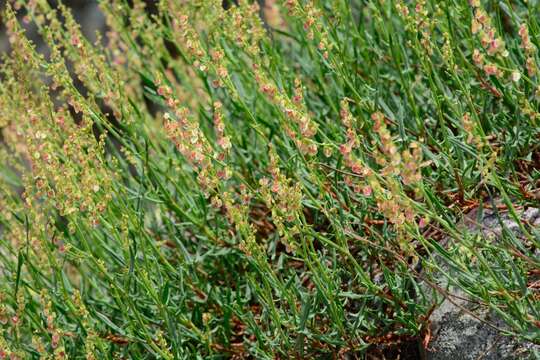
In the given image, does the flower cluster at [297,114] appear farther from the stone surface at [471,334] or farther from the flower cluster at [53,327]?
the flower cluster at [53,327]

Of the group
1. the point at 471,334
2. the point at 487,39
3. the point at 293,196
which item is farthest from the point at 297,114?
the point at 471,334

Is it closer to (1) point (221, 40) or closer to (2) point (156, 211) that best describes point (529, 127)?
(1) point (221, 40)

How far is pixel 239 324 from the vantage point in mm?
2271

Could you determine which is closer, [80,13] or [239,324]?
[239,324]

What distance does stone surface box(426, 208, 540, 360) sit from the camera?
177 cm

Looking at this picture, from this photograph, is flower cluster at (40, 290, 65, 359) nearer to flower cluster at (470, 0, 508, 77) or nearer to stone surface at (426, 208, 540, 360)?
stone surface at (426, 208, 540, 360)

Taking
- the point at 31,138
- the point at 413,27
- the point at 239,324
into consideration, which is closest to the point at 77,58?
the point at 31,138

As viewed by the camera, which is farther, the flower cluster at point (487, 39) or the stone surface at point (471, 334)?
the stone surface at point (471, 334)

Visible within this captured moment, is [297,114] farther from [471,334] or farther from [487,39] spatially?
[471,334]

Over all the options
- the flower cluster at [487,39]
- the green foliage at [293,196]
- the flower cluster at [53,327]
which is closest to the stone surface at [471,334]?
the green foliage at [293,196]

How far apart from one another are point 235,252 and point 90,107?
0.58 m

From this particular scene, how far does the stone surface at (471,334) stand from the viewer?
1.77 m

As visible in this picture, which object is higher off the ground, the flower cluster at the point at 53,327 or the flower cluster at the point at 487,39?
the flower cluster at the point at 487,39

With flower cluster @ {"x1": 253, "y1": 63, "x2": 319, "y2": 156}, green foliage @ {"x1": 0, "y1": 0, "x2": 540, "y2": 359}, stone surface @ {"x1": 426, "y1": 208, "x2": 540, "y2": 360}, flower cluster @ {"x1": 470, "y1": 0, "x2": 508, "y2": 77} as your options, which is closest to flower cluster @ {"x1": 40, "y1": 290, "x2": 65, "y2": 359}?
green foliage @ {"x1": 0, "y1": 0, "x2": 540, "y2": 359}
